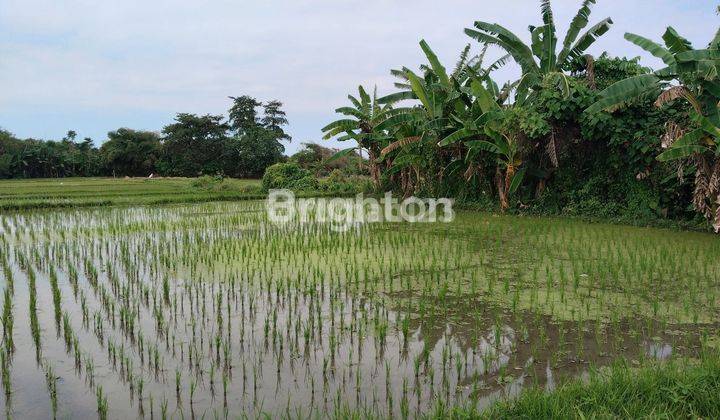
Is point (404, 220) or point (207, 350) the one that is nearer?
point (207, 350)

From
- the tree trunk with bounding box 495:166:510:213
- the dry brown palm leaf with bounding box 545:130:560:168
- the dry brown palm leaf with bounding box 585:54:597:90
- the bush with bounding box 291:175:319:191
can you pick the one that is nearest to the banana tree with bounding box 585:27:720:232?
the dry brown palm leaf with bounding box 545:130:560:168

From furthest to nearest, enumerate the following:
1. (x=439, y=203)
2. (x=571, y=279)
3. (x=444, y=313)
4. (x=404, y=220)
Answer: (x=439, y=203)
(x=404, y=220)
(x=571, y=279)
(x=444, y=313)

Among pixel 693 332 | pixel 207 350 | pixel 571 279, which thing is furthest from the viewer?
pixel 571 279

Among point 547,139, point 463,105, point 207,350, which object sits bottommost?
point 207,350

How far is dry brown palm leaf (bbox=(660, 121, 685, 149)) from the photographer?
26.0ft

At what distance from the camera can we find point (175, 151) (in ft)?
109

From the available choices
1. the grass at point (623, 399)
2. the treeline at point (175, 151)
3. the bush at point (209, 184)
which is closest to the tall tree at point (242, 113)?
the treeline at point (175, 151)

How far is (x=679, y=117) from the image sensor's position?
856 centimetres

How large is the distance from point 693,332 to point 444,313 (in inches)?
66.1

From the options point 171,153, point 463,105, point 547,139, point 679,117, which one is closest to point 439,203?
point 463,105

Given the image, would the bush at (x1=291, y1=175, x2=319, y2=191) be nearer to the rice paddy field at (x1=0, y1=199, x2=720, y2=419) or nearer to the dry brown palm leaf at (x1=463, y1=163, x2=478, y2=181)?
the dry brown palm leaf at (x1=463, y1=163, x2=478, y2=181)

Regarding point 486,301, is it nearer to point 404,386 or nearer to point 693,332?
point 693,332

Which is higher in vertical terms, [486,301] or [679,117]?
[679,117]

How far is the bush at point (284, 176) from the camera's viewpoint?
18.7 m
